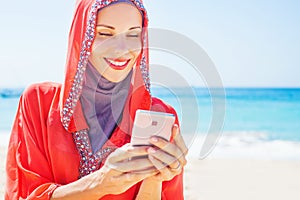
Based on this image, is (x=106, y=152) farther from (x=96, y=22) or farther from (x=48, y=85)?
(x=96, y=22)

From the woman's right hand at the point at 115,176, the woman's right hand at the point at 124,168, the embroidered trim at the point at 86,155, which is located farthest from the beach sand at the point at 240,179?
the woman's right hand at the point at 124,168

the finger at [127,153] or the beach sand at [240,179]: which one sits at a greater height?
the finger at [127,153]

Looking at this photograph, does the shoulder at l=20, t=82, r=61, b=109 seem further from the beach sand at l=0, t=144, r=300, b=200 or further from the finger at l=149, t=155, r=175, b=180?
the beach sand at l=0, t=144, r=300, b=200

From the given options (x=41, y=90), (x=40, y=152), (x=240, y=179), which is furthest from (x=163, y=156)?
(x=240, y=179)

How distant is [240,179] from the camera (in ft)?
21.5

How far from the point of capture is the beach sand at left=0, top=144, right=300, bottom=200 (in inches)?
225

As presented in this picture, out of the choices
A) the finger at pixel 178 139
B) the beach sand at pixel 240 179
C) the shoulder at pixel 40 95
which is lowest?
the beach sand at pixel 240 179

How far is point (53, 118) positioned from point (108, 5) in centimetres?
57

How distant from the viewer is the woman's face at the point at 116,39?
2008 millimetres

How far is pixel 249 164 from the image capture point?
777 centimetres

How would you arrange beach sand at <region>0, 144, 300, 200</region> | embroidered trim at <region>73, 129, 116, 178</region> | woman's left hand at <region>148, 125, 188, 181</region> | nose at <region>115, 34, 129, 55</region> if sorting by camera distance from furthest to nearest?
1. beach sand at <region>0, 144, 300, 200</region>
2. embroidered trim at <region>73, 129, 116, 178</region>
3. nose at <region>115, 34, 129, 55</region>
4. woman's left hand at <region>148, 125, 188, 181</region>

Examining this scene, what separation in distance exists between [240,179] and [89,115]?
474 centimetres

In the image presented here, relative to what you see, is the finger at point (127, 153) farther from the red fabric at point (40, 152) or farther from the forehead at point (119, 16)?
the forehead at point (119, 16)

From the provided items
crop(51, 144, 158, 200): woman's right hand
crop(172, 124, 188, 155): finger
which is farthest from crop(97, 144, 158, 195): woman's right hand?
crop(172, 124, 188, 155): finger
